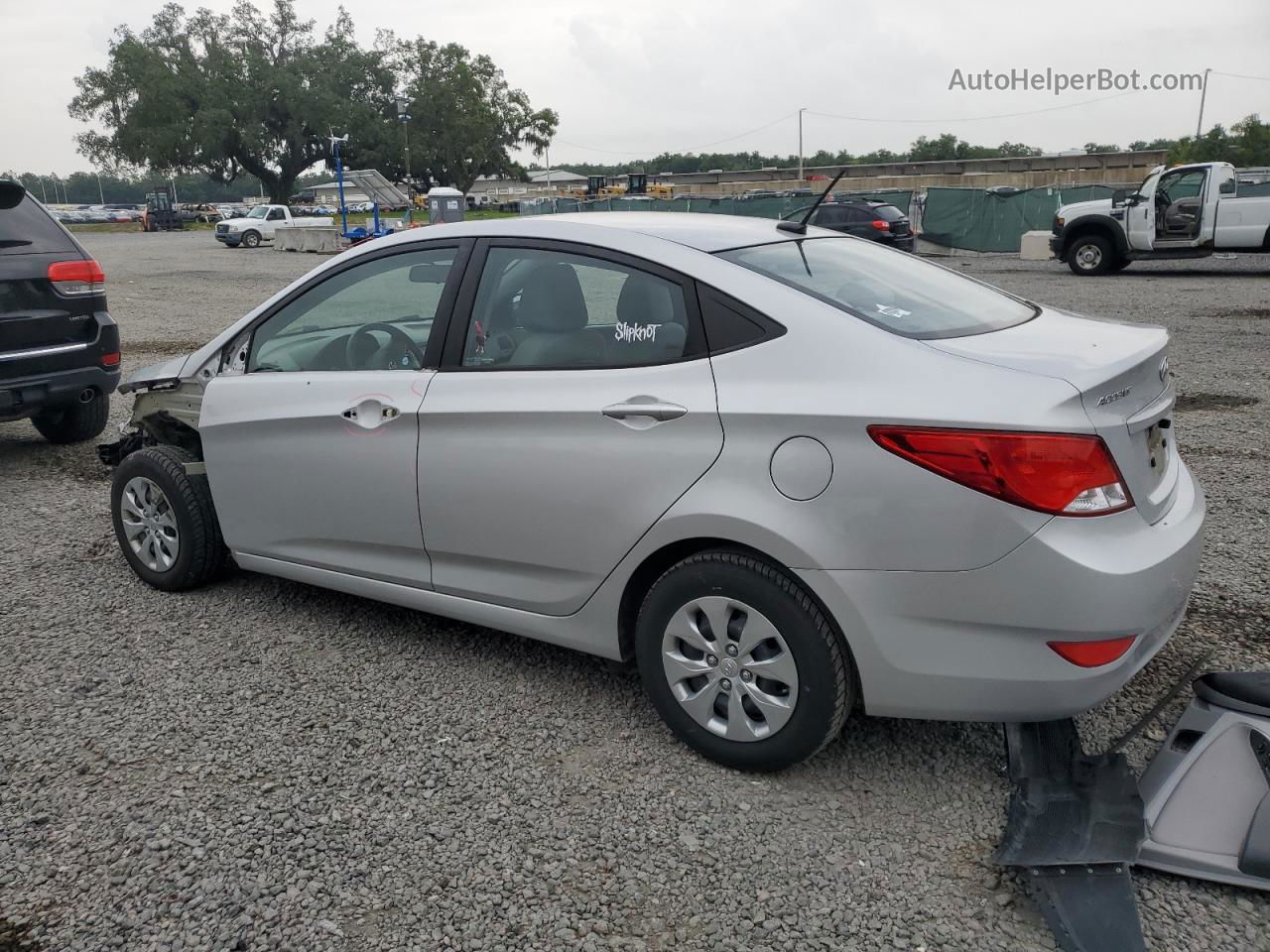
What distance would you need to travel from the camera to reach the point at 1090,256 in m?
19.9

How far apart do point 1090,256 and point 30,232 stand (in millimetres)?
18624

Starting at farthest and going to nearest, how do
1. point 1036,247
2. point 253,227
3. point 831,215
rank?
point 253,227, point 1036,247, point 831,215

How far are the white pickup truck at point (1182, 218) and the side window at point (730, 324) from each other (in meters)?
19.0

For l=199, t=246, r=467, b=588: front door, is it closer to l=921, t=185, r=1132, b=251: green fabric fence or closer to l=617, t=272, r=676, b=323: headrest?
l=617, t=272, r=676, b=323: headrest

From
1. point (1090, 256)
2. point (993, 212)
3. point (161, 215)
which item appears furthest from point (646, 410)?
point (161, 215)

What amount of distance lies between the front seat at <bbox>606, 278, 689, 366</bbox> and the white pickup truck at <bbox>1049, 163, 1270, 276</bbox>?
18945mm

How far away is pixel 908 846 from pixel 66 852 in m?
2.30

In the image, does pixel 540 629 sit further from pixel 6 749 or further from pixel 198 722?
pixel 6 749

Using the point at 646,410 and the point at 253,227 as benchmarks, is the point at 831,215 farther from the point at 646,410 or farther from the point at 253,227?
the point at 253,227

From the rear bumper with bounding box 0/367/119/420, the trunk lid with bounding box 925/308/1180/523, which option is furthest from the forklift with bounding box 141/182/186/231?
the trunk lid with bounding box 925/308/1180/523

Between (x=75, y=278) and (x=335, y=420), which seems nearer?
(x=335, y=420)

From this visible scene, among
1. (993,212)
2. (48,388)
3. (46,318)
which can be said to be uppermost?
(46,318)

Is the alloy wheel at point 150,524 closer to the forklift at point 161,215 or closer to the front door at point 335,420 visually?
the front door at point 335,420

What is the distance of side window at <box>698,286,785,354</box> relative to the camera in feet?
9.64
